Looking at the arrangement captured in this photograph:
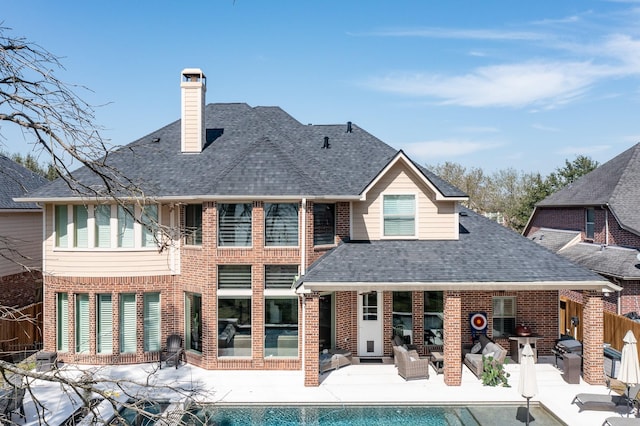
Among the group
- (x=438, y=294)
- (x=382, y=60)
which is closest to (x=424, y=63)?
(x=382, y=60)

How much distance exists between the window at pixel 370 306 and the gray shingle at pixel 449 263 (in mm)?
1838

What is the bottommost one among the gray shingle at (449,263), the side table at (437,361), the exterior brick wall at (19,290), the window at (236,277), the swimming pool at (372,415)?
the swimming pool at (372,415)

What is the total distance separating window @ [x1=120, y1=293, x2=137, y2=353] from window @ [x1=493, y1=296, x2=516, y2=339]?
43.2ft

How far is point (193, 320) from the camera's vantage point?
613 inches

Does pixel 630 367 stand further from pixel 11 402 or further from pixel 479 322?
pixel 11 402

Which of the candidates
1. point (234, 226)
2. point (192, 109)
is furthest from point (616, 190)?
point (192, 109)

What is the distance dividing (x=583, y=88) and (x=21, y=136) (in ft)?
100

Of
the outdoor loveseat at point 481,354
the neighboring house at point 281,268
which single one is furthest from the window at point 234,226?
the outdoor loveseat at point 481,354

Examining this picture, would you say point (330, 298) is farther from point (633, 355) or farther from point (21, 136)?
point (21, 136)

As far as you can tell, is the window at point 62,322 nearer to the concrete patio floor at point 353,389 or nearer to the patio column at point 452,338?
the concrete patio floor at point 353,389

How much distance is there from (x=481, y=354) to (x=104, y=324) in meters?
13.1

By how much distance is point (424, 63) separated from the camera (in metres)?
20.9

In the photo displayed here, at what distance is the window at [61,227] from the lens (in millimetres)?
15820

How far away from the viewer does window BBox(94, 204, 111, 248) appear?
1557cm
